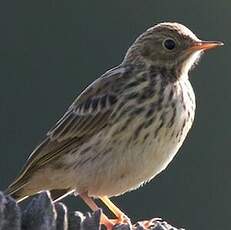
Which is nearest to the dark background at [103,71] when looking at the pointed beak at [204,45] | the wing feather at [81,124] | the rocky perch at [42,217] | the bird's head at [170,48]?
the bird's head at [170,48]

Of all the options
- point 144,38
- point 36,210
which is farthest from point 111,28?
point 36,210

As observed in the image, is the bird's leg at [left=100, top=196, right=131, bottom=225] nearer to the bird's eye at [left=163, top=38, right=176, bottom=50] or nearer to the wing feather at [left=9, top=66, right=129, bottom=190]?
the wing feather at [left=9, top=66, right=129, bottom=190]

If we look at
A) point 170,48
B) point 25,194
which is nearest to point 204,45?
point 170,48

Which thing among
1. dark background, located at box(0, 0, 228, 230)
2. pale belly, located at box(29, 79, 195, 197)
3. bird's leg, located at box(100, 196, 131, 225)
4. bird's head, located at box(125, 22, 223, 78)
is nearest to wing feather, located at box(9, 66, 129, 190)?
pale belly, located at box(29, 79, 195, 197)

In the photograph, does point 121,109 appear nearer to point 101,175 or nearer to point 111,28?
point 101,175

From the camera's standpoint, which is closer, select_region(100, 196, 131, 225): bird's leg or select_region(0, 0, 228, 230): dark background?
select_region(100, 196, 131, 225): bird's leg

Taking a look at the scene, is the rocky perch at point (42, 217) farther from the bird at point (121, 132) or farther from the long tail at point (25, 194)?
the long tail at point (25, 194)
